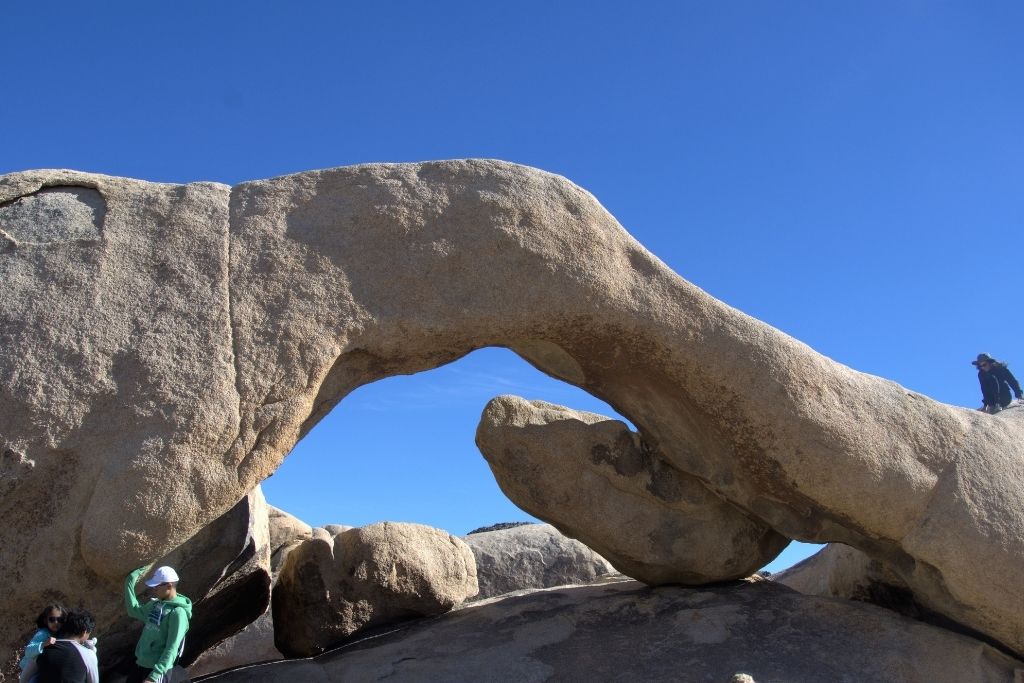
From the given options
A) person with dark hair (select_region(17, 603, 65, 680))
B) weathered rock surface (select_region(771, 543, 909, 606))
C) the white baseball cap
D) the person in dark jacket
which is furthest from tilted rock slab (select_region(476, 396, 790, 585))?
the person in dark jacket

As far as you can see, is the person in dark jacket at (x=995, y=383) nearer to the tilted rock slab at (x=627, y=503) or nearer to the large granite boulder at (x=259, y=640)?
the tilted rock slab at (x=627, y=503)

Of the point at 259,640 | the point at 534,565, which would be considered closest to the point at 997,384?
the point at 534,565

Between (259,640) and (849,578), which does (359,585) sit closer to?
(259,640)

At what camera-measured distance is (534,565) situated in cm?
835

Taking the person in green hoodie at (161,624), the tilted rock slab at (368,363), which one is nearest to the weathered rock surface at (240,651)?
the tilted rock slab at (368,363)

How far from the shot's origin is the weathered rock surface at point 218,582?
5.52 m

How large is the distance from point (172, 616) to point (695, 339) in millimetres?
3006

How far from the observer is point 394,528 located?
6.91 meters

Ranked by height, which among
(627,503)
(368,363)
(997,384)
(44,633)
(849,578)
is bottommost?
(44,633)

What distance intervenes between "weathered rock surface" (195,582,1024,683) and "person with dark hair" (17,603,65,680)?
1529 millimetres

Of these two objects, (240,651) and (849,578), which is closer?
(849,578)

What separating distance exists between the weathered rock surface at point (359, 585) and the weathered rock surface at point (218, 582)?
259 millimetres

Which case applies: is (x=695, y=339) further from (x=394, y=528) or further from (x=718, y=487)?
(x=394, y=528)

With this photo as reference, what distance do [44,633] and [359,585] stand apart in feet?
7.95
